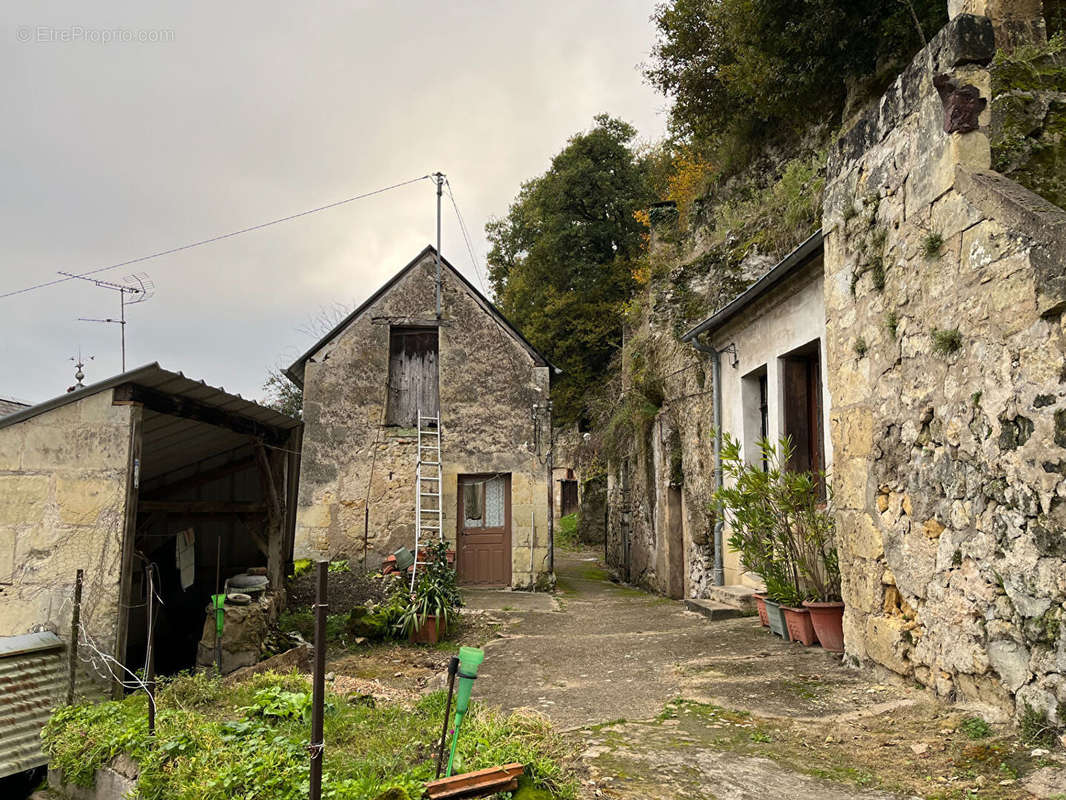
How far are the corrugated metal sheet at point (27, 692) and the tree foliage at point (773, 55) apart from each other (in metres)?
11.0

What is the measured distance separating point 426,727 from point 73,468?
342cm

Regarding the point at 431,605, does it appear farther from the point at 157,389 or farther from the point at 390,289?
the point at 390,289

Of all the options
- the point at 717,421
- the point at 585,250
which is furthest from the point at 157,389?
the point at 585,250

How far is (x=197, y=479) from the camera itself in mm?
7793

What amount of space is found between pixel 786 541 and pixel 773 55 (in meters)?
8.16

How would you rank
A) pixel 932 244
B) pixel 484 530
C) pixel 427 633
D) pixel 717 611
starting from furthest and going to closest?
pixel 484 530, pixel 427 633, pixel 717 611, pixel 932 244

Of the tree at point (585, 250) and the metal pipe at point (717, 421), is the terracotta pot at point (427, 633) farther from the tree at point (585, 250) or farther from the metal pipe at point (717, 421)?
the tree at point (585, 250)

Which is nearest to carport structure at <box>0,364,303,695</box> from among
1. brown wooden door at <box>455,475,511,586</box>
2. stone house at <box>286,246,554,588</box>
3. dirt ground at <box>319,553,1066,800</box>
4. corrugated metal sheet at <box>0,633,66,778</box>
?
corrugated metal sheet at <box>0,633,66,778</box>

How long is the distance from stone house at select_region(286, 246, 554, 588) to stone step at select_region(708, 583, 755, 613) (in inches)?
171

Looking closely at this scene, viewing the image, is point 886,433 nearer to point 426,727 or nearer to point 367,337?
point 426,727

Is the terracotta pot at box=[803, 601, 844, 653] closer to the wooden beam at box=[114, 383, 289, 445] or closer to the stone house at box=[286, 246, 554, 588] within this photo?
the wooden beam at box=[114, 383, 289, 445]

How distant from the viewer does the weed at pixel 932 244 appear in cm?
402

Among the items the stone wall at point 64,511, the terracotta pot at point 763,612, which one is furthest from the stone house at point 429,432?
the stone wall at point 64,511

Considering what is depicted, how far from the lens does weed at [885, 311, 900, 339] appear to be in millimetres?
4449
